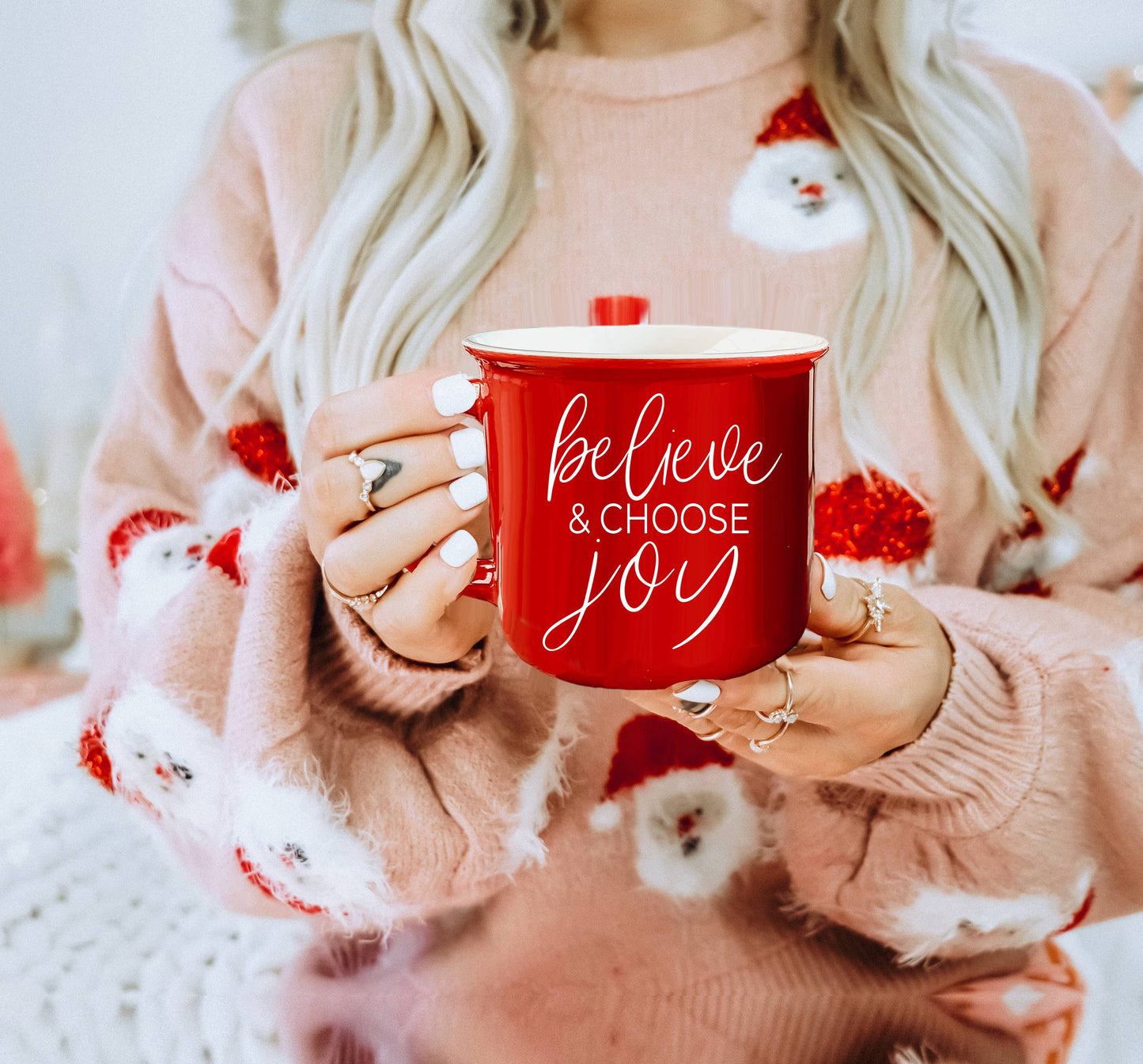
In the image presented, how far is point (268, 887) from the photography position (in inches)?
26.1

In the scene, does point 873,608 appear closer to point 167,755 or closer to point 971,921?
point 971,921

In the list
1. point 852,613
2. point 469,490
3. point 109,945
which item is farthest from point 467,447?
point 109,945

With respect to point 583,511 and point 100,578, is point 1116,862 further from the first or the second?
point 100,578

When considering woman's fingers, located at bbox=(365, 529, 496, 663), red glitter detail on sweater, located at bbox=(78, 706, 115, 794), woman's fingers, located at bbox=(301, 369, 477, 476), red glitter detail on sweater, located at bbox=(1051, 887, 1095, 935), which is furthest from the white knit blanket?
red glitter detail on sweater, located at bbox=(1051, 887, 1095, 935)

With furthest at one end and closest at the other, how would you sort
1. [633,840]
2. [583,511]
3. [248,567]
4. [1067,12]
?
[1067,12], [633,840], [248,567], [583,511]

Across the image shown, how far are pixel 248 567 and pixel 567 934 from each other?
41 centimetres

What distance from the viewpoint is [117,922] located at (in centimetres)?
75

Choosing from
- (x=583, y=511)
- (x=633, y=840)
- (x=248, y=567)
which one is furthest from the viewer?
(x=633, y=840)

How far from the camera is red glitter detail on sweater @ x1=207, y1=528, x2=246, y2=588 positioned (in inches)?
27.0

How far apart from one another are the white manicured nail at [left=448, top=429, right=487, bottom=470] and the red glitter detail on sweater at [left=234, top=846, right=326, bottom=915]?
1.27ft

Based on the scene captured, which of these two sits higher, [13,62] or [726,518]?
[13,62]

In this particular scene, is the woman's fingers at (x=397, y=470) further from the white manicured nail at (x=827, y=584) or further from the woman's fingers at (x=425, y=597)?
the white manicured nail at (x=827, y=584)

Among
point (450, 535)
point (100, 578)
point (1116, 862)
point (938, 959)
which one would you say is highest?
point (450, 535)

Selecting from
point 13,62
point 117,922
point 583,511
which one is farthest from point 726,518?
point 13,62
